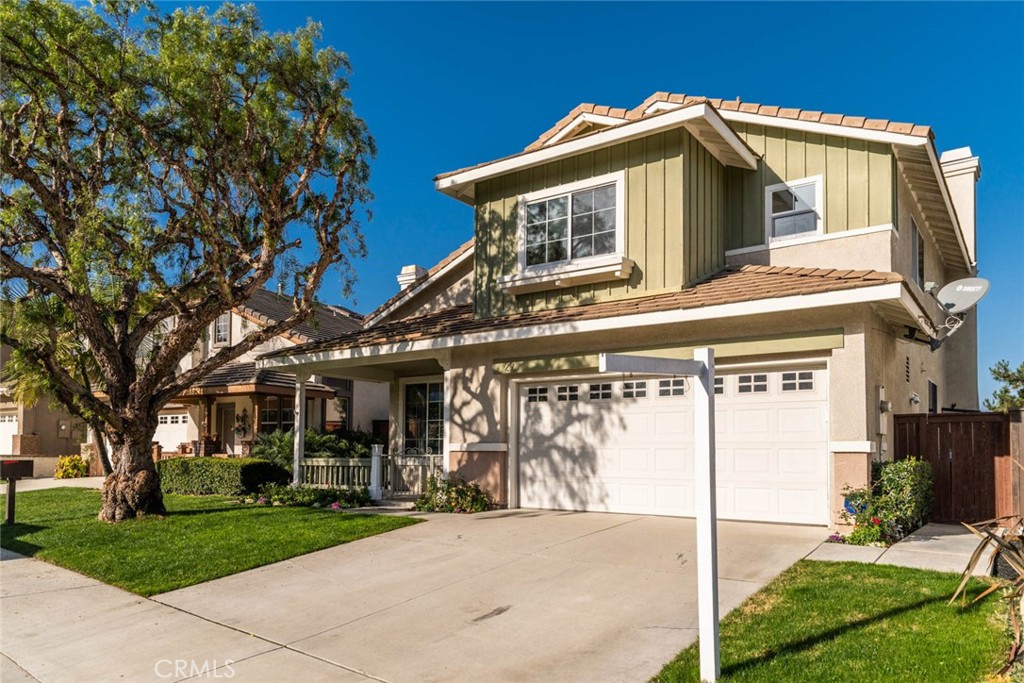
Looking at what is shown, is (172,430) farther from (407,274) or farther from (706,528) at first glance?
(706,528)

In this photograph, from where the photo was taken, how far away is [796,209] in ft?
37.8

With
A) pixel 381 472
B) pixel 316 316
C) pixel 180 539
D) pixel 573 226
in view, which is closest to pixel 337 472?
pixel 381 472

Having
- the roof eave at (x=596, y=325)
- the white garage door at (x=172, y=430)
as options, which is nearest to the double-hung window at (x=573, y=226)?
the roof eave at (x=596, y=325)

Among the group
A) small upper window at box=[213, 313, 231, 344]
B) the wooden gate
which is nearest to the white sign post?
the wooden gate

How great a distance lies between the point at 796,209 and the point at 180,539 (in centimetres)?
1043

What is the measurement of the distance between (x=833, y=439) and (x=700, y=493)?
5165 millimetres

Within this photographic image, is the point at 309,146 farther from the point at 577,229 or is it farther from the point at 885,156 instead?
the point at 885,156

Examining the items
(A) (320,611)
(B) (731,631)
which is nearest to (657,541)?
(B) (731,631)

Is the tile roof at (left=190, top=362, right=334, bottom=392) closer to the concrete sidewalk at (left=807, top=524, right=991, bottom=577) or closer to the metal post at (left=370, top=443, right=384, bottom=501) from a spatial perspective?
the metal post at (left=370, top=443, right=384, bottom=501)

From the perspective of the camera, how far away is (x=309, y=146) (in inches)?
509

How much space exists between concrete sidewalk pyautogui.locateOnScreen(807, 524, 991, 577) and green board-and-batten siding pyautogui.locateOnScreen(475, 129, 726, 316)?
441cm

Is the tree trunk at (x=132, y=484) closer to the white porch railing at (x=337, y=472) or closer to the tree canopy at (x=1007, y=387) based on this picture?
the white porch railing at (x=337, y=472)

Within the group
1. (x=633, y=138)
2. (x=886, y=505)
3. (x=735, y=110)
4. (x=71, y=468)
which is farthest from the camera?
(x=71, y=468)

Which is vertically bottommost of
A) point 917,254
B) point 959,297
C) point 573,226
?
point 959,297
